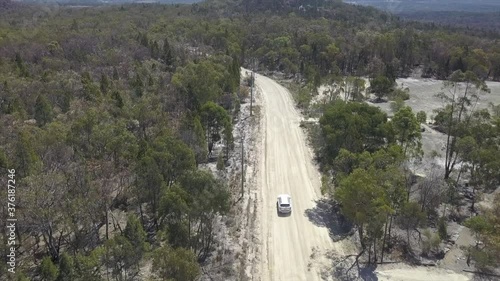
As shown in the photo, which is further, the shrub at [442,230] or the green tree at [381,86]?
the green tree at [381,86]

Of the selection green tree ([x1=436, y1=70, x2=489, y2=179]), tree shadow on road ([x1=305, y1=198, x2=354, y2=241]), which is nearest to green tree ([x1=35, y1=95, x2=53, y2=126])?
tree shadow on road ([x1=305, y1=198, x2=354, y2=241])

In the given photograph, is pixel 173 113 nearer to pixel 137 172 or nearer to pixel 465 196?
pixel 137 172

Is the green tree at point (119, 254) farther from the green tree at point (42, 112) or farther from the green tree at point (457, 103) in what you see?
the green tree at point (457, 103)

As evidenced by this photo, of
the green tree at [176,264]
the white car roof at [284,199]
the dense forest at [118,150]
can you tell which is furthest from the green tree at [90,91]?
the green tree at [176,264]

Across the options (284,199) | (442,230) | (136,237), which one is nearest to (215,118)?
(284,199)

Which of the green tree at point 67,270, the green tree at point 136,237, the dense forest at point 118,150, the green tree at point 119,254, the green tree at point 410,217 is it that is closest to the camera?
the green tree at point 67,270

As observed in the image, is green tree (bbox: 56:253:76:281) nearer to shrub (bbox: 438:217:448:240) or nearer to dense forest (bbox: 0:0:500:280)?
dense forest (bbox: 0:0:500:280)

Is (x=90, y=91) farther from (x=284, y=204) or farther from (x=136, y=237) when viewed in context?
(x=136, y=237)
